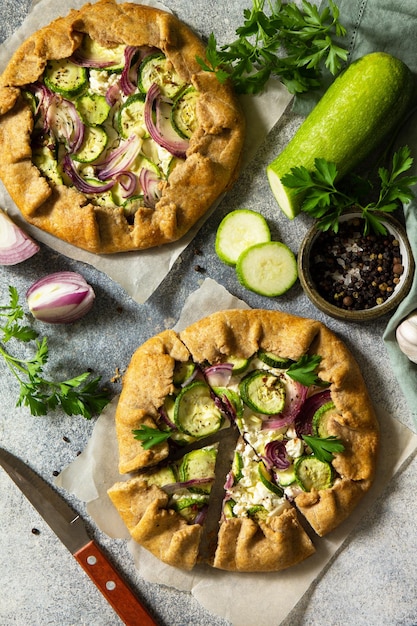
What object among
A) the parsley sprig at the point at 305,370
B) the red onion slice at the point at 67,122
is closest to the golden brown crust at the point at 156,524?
the parsley sprig at the point at 305,370

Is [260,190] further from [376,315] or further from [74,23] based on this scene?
[74,23]

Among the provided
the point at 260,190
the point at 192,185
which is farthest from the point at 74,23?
the point at 260,190

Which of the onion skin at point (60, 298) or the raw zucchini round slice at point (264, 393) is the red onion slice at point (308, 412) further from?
the onion skin at point (60, 298)

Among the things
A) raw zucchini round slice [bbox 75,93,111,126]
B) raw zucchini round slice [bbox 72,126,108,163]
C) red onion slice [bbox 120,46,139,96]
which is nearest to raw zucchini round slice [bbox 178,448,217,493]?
raw zucchini round slice [bbox 72,126,108,163]

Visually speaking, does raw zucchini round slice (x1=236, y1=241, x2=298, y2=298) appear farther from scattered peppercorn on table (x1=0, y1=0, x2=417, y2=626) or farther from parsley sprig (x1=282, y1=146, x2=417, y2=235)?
parsley sprig (x1=282, y1=146, x2=417, y2=235)

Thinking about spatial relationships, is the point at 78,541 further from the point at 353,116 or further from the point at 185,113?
the point at 353,116

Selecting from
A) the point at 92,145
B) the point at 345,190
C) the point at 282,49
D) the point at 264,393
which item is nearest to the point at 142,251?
the point at 92,145

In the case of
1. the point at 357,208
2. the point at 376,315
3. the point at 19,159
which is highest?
the point at 19,159
